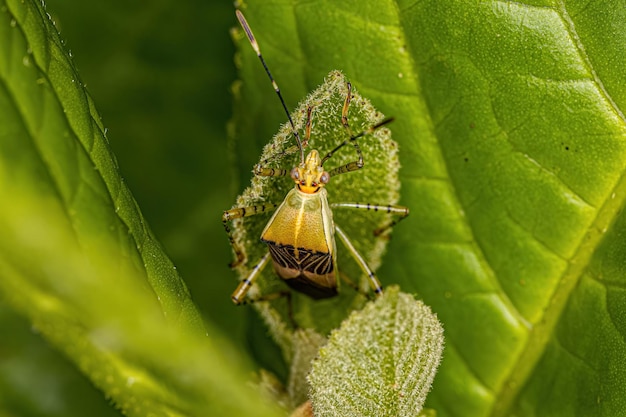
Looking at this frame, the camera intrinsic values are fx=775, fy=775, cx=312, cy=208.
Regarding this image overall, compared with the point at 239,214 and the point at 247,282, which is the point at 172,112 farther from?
the point at 247,282

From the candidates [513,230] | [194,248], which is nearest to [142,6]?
[194,248]

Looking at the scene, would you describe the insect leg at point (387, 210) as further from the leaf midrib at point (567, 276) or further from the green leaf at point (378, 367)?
the leaf midrib at point (567, 276)

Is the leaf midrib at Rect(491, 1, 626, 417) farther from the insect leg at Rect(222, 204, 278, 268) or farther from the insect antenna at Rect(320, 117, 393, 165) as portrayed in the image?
the insect leg at Rect(222, 204, 278, 268)

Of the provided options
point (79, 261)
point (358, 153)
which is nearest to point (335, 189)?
point (358, 153)

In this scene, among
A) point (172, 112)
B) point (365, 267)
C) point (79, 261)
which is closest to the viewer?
point (79, 261)

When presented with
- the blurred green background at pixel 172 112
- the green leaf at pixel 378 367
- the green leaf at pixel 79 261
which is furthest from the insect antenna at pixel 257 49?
the green leaf at pixel 79 261

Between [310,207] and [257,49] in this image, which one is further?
[310,207]

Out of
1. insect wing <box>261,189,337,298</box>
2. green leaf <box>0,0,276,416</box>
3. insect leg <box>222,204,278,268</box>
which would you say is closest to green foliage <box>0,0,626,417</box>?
green leaf <box>0,0,276,416</box>
